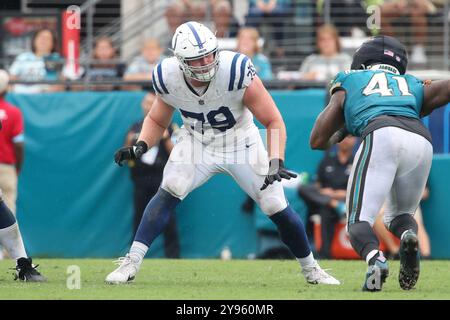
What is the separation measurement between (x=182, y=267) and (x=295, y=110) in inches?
140

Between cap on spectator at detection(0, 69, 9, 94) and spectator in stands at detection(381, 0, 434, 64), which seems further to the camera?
spectator in stands at detection(381, 0, 434, 64)

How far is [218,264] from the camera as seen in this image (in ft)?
31.7

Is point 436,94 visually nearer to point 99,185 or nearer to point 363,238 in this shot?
point 363,238

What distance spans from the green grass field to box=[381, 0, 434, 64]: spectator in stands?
4719mm

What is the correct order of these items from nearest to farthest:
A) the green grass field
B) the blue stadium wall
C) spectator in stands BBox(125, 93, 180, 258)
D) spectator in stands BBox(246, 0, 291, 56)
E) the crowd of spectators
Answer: the green grass field < spectator in stands BBox(125, 93, 180, 258) < the blue stadium wall < the crowd of spectators < spectator in stands BBox(246, 0, 291, 56)

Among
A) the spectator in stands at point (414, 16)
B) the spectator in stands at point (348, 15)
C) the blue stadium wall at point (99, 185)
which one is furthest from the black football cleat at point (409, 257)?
the spectator in stands at point (348, 15)

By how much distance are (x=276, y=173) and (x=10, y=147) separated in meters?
5.27

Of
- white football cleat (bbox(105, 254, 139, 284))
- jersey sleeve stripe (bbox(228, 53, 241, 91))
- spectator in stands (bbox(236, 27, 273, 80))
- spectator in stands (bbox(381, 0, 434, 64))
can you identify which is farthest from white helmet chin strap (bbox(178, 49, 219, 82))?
spectator in stands (bbox(381, 0, 434, 64))

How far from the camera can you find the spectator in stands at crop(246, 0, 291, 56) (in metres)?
13.7

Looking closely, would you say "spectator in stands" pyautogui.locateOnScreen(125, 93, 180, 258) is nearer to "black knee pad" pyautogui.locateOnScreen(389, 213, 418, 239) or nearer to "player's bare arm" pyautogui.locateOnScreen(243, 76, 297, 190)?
"player's bare arm" pyautogui.locateOnScreen(243, 76, 297, 190)

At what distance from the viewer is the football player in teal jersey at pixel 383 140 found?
6.47 meters

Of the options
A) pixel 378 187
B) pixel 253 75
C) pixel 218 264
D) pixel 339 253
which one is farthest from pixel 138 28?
pixel 378 187

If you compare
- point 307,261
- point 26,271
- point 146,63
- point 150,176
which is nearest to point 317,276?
point 307,261

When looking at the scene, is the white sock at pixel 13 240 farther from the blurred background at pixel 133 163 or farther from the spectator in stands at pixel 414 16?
the spectator in stands at pixel 414 16
